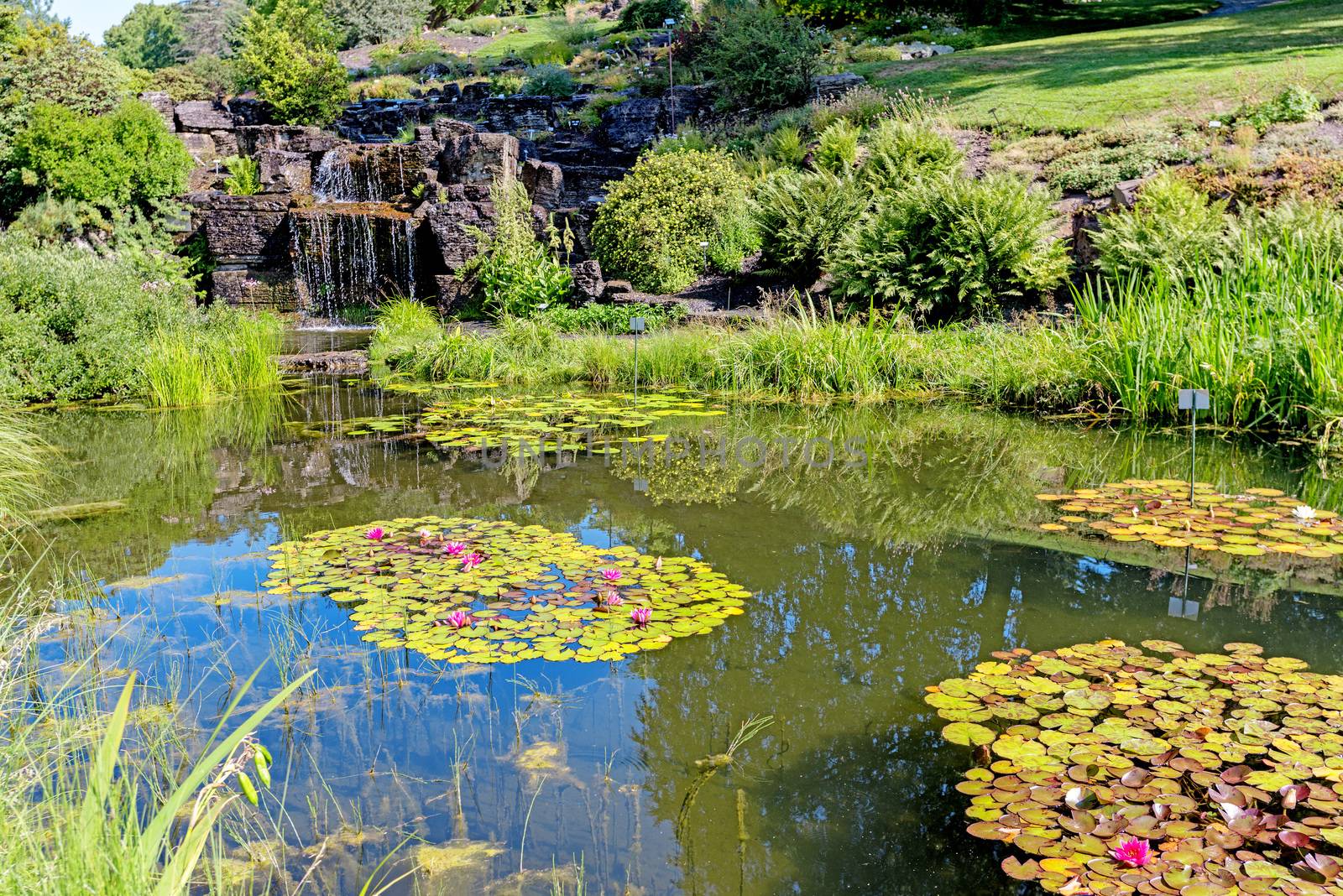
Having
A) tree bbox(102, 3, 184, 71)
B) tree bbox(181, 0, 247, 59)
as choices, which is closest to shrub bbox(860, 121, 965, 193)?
tree bbox(181, 0, 247, 59)

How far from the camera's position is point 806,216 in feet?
40.8

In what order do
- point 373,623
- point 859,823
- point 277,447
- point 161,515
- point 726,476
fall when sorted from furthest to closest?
point 277,447 < point 726,476 < point 161,515 < point 373,623 < point 859,823

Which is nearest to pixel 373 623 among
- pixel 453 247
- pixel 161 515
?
pixel 161 515

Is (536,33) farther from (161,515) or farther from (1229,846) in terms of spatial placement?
(1229,846)

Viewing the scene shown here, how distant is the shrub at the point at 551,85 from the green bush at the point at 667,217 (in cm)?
1130

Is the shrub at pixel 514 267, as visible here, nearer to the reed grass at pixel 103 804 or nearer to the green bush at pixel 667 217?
the green bush at pixel 667 217

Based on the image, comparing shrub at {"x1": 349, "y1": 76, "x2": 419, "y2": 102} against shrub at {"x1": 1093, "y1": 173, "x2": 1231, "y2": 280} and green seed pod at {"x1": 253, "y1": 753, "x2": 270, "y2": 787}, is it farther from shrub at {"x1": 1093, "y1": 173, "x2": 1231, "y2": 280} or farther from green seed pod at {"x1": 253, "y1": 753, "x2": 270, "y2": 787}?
green seed pod at {"x1": 253, "y1": 753, "x2": 270, "y2": 787}

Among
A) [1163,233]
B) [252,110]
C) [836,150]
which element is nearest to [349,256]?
[836,150]

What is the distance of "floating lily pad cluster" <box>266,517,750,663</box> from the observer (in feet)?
12.0

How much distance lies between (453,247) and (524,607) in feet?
36.5

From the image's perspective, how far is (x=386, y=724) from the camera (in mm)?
3098

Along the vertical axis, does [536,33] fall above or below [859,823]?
above

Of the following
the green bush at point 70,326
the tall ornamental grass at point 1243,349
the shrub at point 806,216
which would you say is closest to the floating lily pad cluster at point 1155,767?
the tall ornamental grass at point 1243,349

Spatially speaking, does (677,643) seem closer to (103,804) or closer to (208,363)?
(103,804)
